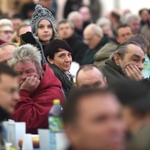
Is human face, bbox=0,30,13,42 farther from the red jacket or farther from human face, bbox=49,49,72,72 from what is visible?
the red jacket

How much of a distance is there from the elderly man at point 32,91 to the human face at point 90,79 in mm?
505

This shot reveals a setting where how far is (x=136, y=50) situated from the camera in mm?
11125

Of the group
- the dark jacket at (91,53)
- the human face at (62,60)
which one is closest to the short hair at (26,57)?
the human face at (62,60)

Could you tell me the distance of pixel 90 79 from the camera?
9.25 meters

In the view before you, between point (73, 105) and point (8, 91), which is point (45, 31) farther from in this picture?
point (73, 105)

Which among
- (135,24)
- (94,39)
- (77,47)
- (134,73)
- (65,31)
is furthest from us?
(135,24)

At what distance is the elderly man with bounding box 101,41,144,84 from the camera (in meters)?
10.8

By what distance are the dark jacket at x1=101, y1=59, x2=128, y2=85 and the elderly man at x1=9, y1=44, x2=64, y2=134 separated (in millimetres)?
1132

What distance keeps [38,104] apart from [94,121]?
4.03 metres

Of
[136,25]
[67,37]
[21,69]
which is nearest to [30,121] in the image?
[21,69]

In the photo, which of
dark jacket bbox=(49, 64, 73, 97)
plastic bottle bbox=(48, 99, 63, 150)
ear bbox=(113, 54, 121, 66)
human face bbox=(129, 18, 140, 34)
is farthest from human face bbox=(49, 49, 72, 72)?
human face bbox=(129, 18, 140, 34)

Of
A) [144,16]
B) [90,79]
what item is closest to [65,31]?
[144,16]

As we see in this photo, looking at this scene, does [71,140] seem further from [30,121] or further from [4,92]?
[30,121]

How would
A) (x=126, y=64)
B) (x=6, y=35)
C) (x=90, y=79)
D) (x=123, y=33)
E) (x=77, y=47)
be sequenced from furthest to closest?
1. (x=77, y=47)
2. (x=123, y=33)
3. (x=6, y=35)
4. (x=126, y=64)
5. (x=90, y=79)
